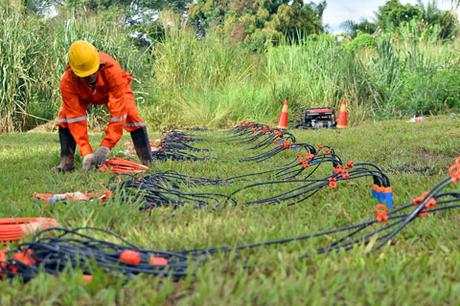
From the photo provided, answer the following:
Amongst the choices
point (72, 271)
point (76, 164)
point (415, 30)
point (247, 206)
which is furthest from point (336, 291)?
point (415, 30)

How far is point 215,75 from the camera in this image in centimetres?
1196

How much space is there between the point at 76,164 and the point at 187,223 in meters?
2.55

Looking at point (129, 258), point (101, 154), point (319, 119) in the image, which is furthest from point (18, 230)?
point (319, 119)

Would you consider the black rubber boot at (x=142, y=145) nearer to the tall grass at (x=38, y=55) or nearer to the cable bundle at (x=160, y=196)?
the cable bundle at (x=160, y=196)

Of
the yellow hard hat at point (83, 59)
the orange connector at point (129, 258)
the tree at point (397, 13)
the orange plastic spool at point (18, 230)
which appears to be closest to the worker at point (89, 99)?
the yellow hard hat at point (83, 59)

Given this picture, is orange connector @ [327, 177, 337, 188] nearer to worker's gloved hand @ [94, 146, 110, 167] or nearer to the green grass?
the green grass

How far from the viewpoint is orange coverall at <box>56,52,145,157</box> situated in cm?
411

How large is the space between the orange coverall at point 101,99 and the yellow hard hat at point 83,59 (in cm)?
19

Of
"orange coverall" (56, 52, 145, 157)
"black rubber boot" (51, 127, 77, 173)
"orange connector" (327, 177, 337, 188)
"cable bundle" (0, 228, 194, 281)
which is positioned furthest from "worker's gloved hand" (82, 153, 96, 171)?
"cable bundle" (0, 228, 194, 281)

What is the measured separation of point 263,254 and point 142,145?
2926 millimetres

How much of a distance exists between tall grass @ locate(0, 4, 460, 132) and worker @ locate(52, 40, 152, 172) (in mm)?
5202

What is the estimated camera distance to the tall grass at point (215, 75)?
382 inches

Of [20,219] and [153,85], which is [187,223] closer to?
[20,219]

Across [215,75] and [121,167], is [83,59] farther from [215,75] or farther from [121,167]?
[215,75]
